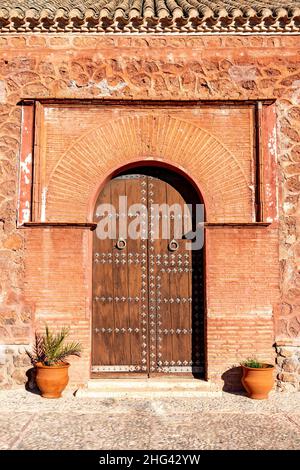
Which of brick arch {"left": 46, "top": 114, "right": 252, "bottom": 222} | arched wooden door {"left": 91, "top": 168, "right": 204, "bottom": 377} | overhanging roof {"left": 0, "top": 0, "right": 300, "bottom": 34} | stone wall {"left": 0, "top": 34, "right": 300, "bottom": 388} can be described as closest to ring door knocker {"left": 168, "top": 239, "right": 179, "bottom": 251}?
arched wooden door {"left": 91, "top": 168, "right": 204, "bottom": 377}

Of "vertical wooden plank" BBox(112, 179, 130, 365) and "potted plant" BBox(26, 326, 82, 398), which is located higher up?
"vertical wooden plank" BBox(112, 179, 130, 365)

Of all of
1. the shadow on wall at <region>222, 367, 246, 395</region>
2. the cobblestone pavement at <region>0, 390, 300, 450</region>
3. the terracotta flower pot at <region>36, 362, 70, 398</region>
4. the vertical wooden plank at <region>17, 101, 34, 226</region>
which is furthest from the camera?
the vertical wooden plank at <region>17, 101, 34, 226</region>

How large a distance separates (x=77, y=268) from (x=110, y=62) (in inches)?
111

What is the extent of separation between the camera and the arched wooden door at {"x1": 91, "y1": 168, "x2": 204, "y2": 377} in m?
5.72

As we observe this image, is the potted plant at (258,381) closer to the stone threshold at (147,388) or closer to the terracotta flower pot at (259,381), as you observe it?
the terracotta flower pot at (259,381)

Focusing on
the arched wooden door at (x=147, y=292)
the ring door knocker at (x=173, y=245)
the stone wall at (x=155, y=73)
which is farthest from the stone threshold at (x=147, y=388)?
the stone wall at (x=155, y=73)

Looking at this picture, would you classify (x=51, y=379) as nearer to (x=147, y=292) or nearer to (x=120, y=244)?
(x=147, y=292)

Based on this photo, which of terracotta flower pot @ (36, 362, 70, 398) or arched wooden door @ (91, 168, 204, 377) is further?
arched wooden door @ (91, 168, 204, 377)

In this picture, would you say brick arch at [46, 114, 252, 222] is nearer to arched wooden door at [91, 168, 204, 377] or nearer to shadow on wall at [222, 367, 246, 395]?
arched wooden door at [91, 168, 204, 377]

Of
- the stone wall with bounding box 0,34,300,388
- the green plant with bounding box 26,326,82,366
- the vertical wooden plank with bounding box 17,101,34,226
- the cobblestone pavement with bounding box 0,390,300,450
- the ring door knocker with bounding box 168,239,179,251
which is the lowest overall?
the cobblestone pavement with bounding box 0,390,300,450

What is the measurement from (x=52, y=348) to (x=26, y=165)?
2.38m

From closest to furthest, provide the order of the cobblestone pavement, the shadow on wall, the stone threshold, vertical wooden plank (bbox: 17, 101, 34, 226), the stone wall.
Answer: the cobblestone pavement < the stone threshold < the shadow on wall < vertical wooden plank (bbox: 17, 101, 34, 226) < the stone wall

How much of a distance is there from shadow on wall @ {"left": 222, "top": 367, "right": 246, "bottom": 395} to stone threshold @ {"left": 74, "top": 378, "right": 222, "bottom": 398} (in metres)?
0.13

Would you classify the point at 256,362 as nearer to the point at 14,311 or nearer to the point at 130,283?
the point at 130,283
